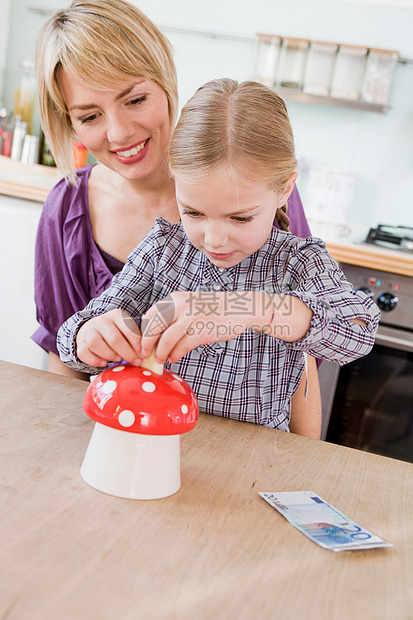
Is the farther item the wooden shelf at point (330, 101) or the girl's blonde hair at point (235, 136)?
the wooden shelf at point (330, 101)

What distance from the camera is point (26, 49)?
344cm

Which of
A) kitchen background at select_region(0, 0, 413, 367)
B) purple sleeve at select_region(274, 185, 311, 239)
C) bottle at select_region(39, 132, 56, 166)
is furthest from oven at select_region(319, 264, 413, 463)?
bottle at select_region(39, 132, 56, 166)

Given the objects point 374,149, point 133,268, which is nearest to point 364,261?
point 133,268

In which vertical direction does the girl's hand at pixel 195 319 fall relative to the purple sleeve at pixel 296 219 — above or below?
below

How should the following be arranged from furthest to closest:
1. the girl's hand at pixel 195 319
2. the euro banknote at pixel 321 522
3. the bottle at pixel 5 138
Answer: the bottle at pixel 5 138 → the girl's hand at pixel 195 319 → the euro banknote at pixel 321 522

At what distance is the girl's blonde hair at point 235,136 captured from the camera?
0.93 meters

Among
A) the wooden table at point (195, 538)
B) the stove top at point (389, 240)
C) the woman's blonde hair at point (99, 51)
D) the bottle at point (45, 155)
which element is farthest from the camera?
the bottle at point (45, 155)

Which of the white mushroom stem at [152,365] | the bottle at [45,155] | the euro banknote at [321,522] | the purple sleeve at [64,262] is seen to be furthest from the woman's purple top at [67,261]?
the bottle at [45,155]

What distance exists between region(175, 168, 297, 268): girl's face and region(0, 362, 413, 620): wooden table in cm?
30

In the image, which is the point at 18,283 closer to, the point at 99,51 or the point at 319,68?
the point at 99,51

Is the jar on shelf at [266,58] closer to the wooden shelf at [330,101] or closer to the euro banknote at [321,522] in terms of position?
the wooden shelf at [330,101]

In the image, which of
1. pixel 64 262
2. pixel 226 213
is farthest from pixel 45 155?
pixel 226 213

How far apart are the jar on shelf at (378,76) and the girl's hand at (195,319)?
2.57 metres

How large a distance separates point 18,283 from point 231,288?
4.18ft
